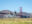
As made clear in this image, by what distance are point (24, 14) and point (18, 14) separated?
597 millimetres

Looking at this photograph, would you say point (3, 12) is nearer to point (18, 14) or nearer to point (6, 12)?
point (6, 12)

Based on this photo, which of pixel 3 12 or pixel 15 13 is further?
pixel 3 12

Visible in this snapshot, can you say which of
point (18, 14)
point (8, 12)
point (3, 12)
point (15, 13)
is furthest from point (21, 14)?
point (3, 12)

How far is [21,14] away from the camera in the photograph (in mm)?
5512

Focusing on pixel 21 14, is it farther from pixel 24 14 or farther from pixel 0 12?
pixel 0 12

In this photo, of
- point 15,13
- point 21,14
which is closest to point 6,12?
point 15,13

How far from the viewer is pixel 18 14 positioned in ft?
17.9

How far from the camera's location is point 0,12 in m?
5.46

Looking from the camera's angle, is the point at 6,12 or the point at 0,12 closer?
the point at 0,12

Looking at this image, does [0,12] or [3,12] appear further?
[3,12]

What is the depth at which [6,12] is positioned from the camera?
5.82 m

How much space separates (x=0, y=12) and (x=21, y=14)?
6.41ft

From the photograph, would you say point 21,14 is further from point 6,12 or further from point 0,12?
point 0,12

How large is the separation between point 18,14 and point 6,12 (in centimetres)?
124
